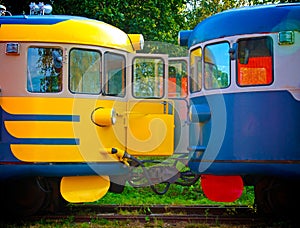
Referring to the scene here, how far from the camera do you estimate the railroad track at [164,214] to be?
777 centimetres

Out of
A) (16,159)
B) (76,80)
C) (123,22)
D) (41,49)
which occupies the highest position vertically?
(123,22)

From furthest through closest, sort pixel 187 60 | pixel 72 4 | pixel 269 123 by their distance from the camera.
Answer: pixel 72 4 → pixel 187 60 → pixel 269 123

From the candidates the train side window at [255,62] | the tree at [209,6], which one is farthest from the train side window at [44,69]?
the tree at [209,6]

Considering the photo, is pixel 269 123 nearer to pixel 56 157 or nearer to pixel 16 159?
pixel 56 157

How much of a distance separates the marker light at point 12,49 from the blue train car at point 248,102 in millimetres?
2707

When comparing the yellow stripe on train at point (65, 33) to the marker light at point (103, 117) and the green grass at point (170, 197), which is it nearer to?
the marker light at point (103, 117)

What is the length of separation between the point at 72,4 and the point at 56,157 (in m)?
7.19

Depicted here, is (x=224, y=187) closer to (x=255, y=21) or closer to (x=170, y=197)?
(x=255, y=21)

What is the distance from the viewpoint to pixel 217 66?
7379 mm

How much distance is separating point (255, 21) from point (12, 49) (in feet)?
11.6

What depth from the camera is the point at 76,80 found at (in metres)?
7.63

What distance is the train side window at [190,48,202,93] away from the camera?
7707 millimetres

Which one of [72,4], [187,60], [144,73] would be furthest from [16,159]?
[72,4]

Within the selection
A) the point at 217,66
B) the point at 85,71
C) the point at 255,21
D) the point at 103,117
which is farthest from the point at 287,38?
the point at 85,71
